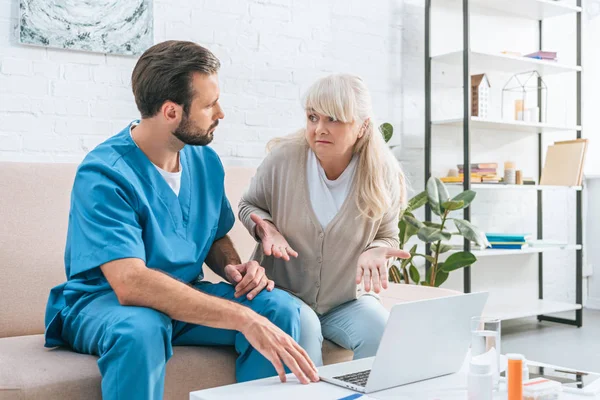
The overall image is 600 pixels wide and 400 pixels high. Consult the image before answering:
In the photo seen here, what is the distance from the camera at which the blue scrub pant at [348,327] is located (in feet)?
5.87

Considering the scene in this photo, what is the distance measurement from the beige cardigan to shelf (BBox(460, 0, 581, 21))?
2.28m

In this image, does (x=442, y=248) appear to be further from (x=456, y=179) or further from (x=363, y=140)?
(x=363, y=140)

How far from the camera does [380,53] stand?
3.52m

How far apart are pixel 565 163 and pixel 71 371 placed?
3249 mm

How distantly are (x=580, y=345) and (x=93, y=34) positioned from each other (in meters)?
2.75

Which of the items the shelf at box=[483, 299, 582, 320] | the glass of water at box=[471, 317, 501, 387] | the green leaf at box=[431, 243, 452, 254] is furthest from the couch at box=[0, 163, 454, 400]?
the shelf at box=[483, 299, 582, 320]

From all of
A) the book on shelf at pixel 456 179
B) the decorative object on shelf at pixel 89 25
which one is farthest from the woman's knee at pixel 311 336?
the book on shelf at pixel 456 179

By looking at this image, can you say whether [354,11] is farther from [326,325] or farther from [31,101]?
[326,325]

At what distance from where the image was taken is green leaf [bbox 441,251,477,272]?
333cm

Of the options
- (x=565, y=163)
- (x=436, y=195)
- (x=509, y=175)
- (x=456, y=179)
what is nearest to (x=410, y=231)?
(x=436, y=195)

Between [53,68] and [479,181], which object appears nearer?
[53,68]

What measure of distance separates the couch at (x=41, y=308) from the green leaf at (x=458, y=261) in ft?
3.28

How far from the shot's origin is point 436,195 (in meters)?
3.30

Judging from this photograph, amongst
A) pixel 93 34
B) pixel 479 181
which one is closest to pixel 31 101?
pixel 93 34
